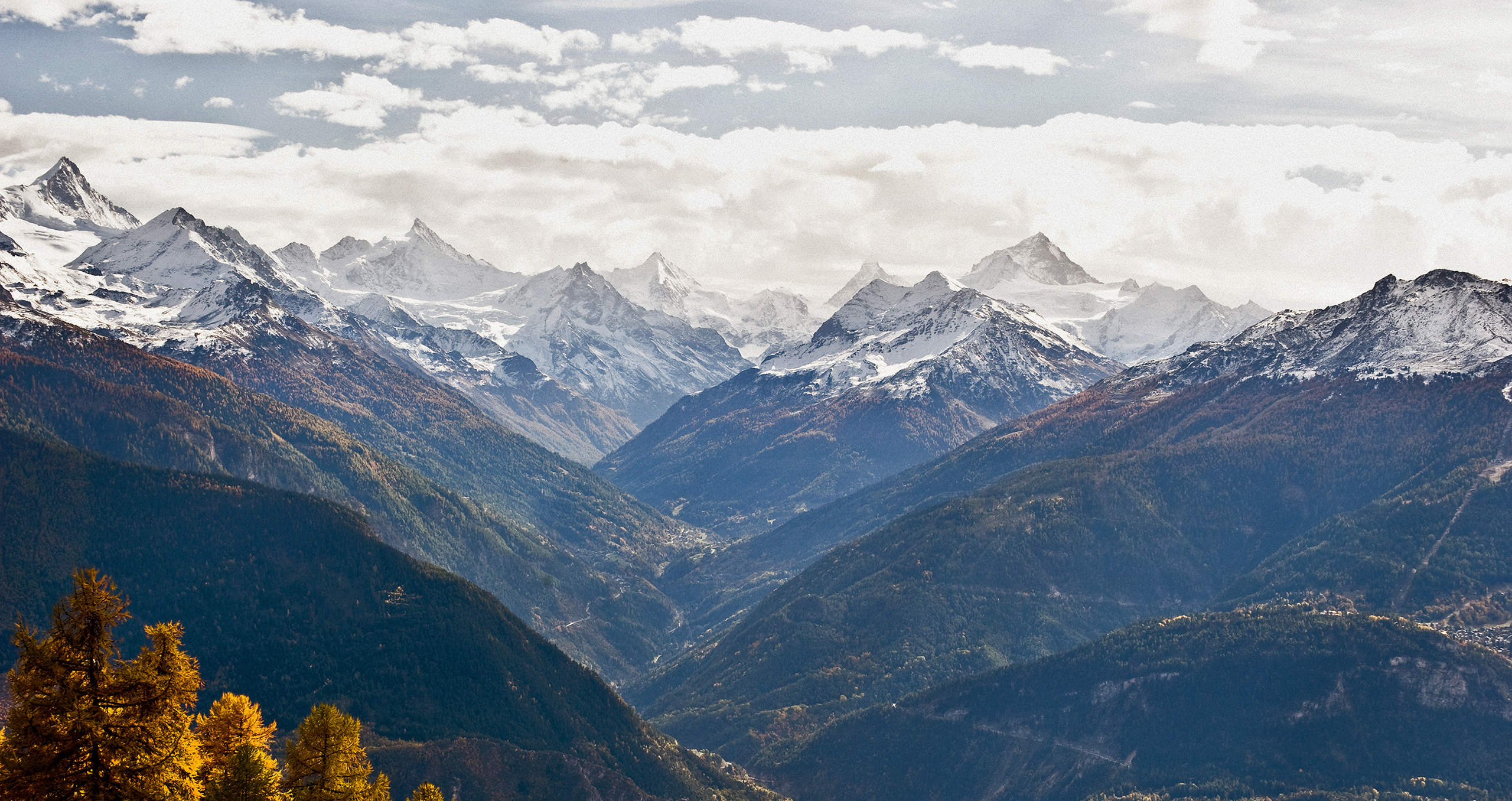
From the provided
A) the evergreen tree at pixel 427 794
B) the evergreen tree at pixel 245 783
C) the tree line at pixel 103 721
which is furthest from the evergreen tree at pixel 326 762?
the evergreen tree at pixel 427 794

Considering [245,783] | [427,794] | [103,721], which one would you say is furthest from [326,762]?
[103,721]

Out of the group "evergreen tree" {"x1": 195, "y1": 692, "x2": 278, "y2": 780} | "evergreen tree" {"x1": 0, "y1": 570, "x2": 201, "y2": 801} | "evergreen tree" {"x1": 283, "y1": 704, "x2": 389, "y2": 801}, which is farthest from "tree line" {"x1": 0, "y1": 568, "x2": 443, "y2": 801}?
"evergreen tree" {"x1": 195, "y1": 692, "x2": 278, "y2": 780}

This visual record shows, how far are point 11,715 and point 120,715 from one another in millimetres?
6210

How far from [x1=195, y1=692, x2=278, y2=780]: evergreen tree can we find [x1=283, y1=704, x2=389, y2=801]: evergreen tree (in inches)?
127

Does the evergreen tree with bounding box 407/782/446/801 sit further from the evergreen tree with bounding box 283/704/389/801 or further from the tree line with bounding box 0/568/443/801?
the tree line with bounding box 0/568/443/801

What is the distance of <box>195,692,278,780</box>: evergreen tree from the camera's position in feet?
307

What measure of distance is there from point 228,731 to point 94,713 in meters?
17.3

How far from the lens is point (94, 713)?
79.7m

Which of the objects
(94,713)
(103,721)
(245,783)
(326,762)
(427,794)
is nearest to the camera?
(94,713)

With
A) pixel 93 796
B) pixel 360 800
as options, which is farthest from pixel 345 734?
pixel 93 796

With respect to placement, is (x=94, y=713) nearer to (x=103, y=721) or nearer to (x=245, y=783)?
(x=103, y=721)

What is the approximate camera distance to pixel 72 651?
261 ft

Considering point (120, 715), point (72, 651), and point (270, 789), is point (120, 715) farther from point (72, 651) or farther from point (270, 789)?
point (270, 789)

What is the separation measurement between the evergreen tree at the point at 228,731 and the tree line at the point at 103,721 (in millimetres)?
6272
